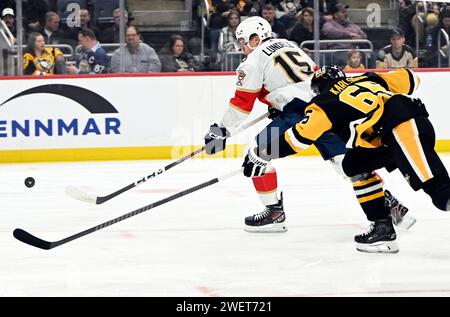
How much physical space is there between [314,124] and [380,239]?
714mm

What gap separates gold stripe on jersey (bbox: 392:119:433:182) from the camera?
17.5ft

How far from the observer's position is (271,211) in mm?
6547

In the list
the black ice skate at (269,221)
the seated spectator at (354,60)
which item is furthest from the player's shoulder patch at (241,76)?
the seated spectator at (354,60)

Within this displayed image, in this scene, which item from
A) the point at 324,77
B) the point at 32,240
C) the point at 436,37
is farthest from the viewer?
the point at 436,37

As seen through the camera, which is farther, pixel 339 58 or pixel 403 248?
pixel 339 58

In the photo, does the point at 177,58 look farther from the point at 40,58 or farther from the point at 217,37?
the point at 40,58

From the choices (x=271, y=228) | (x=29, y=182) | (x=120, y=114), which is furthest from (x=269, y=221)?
(x=120, y=114)

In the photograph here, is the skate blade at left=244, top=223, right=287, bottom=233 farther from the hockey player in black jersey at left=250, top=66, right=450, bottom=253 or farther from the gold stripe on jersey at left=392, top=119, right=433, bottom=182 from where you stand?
the gold stripe on jersey at left=392, top=119, right=433, bottom=182

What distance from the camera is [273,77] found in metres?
6.40

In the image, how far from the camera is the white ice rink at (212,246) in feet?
16.3

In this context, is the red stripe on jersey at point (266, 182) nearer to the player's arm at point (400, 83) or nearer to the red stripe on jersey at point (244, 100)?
the red stripe on jersey at point (244, 100)

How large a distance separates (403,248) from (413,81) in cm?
85
